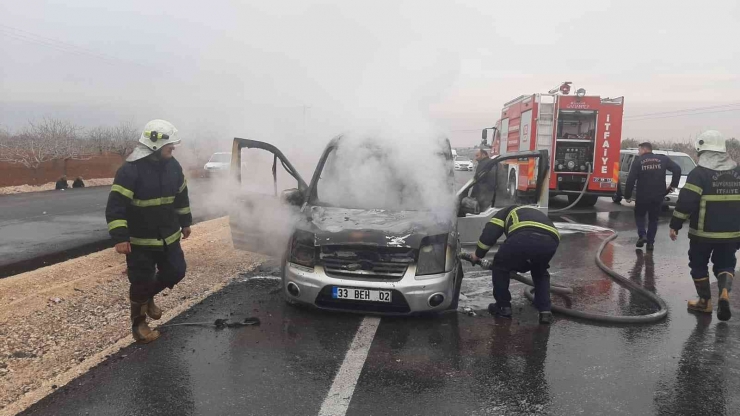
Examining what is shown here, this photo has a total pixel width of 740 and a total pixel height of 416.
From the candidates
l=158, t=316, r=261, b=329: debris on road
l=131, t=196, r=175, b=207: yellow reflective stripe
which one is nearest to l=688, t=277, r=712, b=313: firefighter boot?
l=158, t=316, r=261, b=329: debris on road

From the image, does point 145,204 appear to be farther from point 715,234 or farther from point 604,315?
point 715,234

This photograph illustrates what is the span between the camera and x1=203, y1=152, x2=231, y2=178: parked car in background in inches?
306

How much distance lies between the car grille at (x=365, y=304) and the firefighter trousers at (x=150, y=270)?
1.32 meters

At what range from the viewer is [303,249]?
4.89m

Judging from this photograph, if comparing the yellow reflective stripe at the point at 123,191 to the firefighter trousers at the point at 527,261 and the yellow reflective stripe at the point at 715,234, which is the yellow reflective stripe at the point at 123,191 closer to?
the firefighter trousers at the point at 527,261

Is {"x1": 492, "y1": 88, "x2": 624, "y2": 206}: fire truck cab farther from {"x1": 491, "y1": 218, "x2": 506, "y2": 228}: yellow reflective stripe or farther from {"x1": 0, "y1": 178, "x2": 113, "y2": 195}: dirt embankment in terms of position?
{"x1": 0, "y1": 178, "x2": 113, "y2": 195}: dirt embankment

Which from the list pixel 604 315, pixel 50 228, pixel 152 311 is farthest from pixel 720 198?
pixel 50 228

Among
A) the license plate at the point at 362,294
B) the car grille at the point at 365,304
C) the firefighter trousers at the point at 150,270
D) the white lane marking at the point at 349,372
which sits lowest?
the white lane marking at the point at 349,372

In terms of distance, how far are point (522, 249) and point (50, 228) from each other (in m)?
9.54

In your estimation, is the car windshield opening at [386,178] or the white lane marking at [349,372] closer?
the white lane marking at [349,372]

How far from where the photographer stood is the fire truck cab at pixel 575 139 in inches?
547

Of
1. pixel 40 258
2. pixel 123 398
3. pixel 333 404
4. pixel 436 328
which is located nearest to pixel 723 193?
pixel 436 328

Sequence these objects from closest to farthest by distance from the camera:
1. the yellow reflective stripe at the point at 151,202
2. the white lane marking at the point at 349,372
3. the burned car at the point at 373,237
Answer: the white lane marking at the point at 349,372
the yellow reflective stripe at the point at 151,202
the burned car at the point at 373,237

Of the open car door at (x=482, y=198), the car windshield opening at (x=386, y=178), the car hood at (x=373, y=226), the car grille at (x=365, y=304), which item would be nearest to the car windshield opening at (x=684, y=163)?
the open car door at (x=482, y=198)
